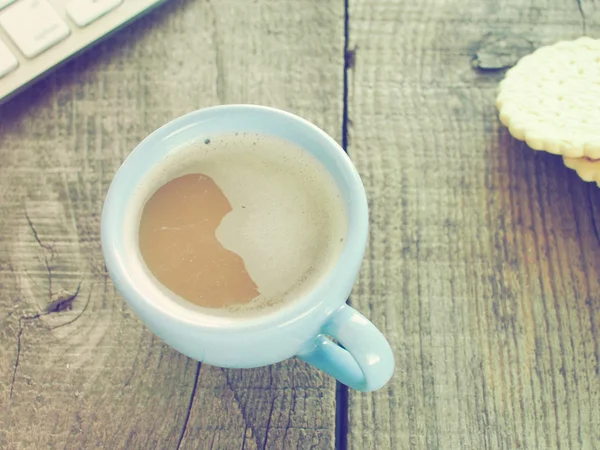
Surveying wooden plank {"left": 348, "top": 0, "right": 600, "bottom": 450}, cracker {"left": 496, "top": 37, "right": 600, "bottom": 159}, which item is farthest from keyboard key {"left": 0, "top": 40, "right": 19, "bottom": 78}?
cracker {"left": 496, "top": 37, "right": 600, "bottom": 159}

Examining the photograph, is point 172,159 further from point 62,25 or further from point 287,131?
point 62,25

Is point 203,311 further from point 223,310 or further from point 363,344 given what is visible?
point 363,344

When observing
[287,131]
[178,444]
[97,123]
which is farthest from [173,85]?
[178,444]

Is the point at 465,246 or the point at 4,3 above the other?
the point at 4,3

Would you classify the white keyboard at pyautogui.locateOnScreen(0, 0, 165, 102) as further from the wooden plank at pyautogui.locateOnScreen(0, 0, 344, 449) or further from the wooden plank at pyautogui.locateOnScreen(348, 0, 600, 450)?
the wooden plank at pyautogui.locateOnScreen(348, 0, 600, 450)

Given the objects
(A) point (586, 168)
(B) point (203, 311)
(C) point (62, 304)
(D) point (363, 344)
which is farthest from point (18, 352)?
(A) point (586, 168)

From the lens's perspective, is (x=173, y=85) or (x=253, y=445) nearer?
(x=253, y=445)

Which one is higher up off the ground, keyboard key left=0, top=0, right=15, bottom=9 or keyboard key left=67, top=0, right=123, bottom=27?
keyboard key left=0, top=0, right=15, bottom=9
